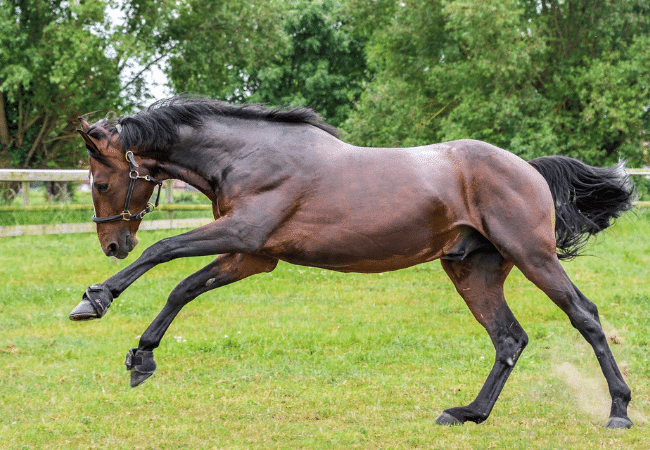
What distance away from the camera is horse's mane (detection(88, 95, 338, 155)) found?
475 cm

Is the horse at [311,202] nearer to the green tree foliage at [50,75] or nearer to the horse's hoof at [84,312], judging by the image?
the horse's hoof at [84,312]

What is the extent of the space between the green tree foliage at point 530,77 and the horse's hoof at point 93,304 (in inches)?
730

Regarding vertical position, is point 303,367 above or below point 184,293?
below

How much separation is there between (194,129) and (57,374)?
9.79 ft

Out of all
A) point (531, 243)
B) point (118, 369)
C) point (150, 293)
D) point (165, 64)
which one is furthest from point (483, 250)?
point (165, 64)

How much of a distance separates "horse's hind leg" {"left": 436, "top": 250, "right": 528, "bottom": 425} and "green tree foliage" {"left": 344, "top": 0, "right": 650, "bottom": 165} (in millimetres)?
16726

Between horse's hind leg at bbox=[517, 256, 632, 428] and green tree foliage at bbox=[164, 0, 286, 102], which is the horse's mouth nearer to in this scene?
horse's hind leg at bbox=[517, 256, 632, 428]

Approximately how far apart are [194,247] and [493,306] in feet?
7.65

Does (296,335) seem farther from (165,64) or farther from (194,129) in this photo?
(165,64)

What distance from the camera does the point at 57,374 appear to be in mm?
6414

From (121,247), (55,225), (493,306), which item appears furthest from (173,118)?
(55,225)

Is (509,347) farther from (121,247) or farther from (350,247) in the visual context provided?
(121,247)

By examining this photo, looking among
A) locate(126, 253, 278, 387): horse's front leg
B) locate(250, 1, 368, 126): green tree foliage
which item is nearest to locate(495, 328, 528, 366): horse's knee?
locate(126, 253, 278, 387): horse's front leg

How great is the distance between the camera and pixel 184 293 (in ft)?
15.3
